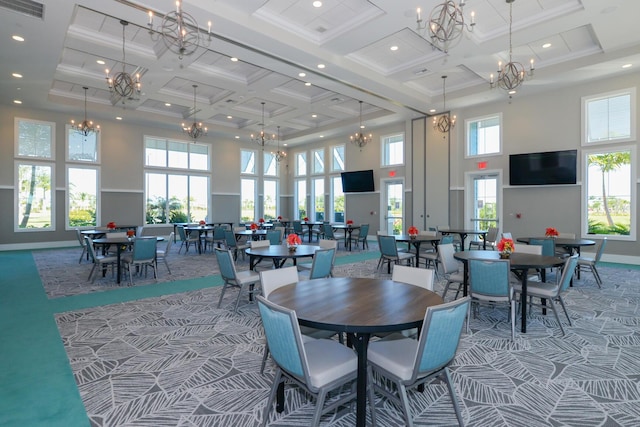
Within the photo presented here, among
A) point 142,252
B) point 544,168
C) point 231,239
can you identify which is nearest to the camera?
point 142,252

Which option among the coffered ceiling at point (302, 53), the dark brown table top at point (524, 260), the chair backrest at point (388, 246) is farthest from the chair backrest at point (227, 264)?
the chair backrest at point (388, 246)

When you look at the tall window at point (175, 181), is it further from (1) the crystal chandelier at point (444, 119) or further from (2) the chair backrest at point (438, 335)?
(2) the chair backrest at point (438, 335)

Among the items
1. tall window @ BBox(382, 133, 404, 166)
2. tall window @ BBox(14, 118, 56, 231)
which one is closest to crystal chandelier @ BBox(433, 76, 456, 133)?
tall window @ BBox(382, 133, 404, 166)

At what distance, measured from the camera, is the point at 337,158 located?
15250mm

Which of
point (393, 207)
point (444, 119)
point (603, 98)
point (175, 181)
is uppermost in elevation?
point (603, 98)

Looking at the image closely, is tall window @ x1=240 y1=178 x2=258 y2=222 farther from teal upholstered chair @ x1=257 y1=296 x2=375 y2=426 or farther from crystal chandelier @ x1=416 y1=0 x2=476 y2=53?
teal upholstered chair @ x1=257 y1=296 x2=375 y2=426

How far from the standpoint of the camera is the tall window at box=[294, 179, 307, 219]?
1675 cm

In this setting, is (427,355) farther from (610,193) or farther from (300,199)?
(300,199)

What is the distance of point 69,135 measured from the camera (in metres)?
11.5

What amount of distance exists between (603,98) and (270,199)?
42.8 ft

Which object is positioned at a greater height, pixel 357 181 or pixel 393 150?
pixel 393 150

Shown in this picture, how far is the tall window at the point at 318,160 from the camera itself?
15930 millimetres

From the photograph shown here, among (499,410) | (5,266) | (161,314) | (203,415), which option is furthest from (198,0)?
(5,266)

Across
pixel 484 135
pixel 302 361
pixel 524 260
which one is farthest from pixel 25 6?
pixel 484 135
